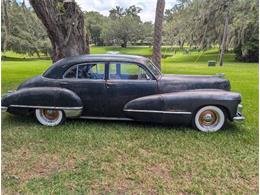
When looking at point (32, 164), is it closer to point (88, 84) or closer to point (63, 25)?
point (88, 84)

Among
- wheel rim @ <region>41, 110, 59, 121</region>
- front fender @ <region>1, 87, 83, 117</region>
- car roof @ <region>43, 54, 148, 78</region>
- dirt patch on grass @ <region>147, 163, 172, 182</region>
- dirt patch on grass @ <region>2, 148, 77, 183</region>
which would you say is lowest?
dirt patch on grass @ <region>2, 148, 77, 183</region>

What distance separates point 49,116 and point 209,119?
2887mm

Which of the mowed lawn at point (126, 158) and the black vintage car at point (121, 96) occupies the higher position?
the black vintage car at point (121, 96)

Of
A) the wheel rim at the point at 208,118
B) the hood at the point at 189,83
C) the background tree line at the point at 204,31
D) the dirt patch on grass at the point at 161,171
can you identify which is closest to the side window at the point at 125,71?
the hood at the point at 189,83

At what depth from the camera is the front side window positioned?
5.39 metres

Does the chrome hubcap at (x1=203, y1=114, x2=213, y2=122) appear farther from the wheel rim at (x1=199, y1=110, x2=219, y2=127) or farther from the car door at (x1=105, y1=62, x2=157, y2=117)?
the car door at (x1=105, y1=62, x2=157, y2=117)

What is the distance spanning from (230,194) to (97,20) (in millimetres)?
63077

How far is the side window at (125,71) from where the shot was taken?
535 cm

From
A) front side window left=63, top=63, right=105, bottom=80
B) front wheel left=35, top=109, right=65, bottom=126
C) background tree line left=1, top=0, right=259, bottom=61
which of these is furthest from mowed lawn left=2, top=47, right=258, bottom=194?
background tree line left=1, top=0, right=259, bottom=61

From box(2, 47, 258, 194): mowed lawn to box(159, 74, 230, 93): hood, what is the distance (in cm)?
73

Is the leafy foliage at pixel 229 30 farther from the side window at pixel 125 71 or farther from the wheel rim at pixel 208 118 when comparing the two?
the wheel rim at pixel 208 118

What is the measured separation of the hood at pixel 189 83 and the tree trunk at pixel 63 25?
403 centimetres

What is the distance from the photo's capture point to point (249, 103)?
767 cm

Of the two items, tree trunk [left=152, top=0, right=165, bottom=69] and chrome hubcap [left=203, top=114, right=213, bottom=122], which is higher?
tree trunk [left=152, top=0, right=165, bottom=69]
